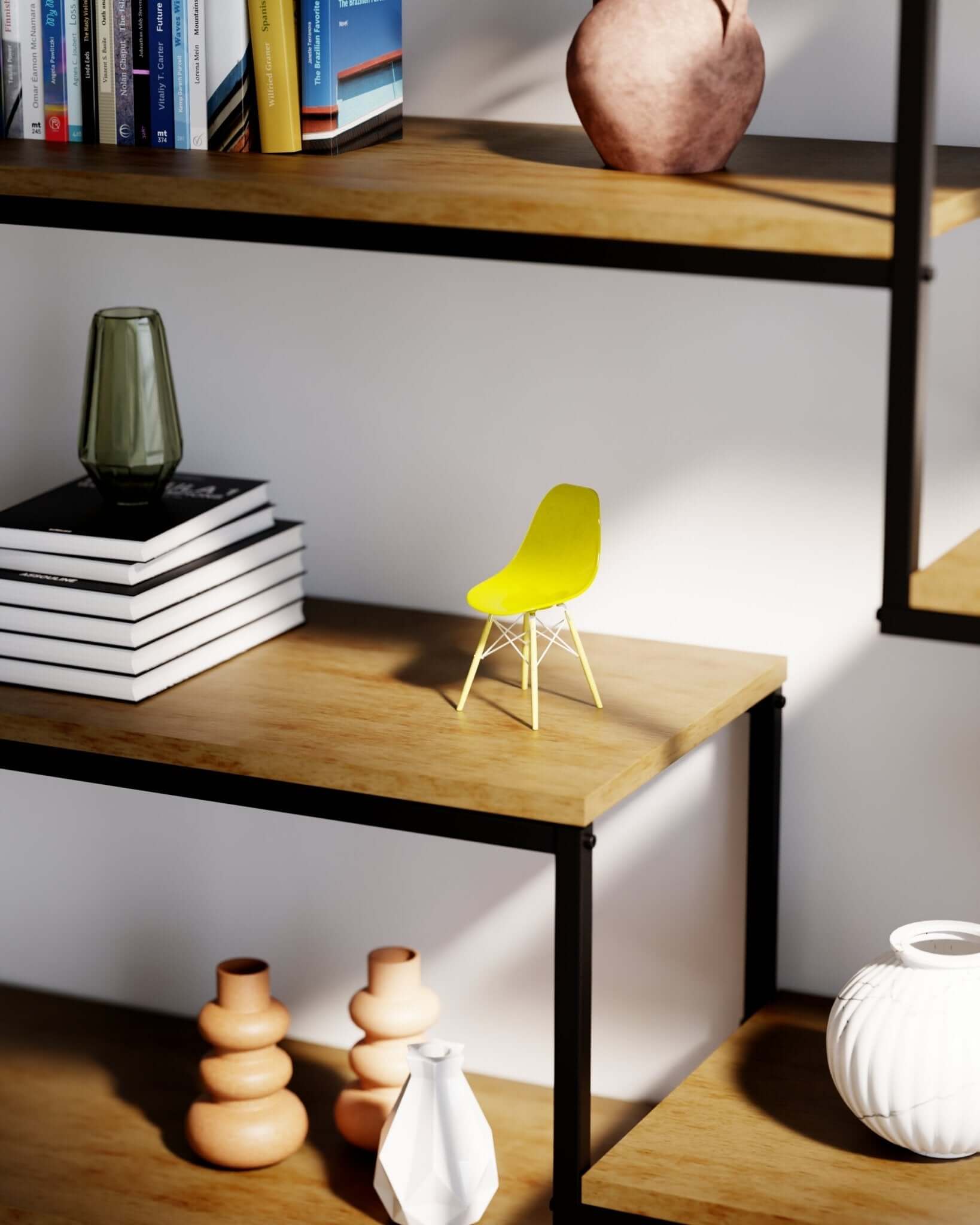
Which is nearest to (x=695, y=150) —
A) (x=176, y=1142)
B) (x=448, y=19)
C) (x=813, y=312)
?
(x=813, y=312)

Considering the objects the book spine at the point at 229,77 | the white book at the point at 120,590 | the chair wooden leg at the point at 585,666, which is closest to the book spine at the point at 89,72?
the book spine at the point at 229,77

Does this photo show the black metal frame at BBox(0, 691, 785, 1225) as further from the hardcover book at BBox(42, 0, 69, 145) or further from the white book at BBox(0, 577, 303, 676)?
the hardcover book at BBox(42, 0, 69, 145)

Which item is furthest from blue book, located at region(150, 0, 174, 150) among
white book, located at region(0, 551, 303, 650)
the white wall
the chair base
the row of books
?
the chair base

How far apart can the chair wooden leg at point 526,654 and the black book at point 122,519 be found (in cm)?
33

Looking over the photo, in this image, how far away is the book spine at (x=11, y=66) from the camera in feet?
5.65

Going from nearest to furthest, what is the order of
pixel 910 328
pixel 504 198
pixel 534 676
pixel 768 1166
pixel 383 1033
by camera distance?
pixel 910 328 → pixel 504 198 → pixel 768 1166 → pixel 534 676 → pixel 383 1033

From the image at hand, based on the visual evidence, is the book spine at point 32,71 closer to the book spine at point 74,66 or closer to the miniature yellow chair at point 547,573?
the book spine at point 74,66

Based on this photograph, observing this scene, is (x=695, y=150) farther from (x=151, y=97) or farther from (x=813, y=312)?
(x=151, y=97)

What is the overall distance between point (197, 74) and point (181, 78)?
16mm

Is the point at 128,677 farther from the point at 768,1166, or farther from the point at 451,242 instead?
the point at 768,1166

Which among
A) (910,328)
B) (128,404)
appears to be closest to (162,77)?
(128,404)

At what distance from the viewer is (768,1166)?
5.14ft

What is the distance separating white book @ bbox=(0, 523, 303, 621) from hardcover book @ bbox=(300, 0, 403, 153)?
1.35 feet

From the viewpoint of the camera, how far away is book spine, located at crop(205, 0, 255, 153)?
65.4 inches
